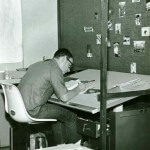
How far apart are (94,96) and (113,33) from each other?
105 cm

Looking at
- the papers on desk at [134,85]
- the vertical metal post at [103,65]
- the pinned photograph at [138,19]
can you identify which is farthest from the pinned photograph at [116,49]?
the vertical metal post at [103,65]

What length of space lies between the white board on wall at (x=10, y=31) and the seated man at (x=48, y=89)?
1.06 metres

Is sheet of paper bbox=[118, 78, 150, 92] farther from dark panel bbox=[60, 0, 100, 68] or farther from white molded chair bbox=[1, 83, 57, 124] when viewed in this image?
dark panel bbox=[60, 0, 100, 68]

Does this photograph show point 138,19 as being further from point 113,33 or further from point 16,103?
point 16,103

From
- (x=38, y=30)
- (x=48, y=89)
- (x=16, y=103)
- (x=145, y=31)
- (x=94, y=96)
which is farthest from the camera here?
(x=38, y=30)

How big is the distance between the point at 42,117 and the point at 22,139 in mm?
395

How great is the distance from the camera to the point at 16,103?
115 inches

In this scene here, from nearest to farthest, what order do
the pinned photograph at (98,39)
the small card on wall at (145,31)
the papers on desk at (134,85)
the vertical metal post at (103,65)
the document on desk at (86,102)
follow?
the vertical metal post at (103,65), the document on desk at (86,102), the papers on desk at (134,85), the small card on wall at (145,31), the pinned photograph at (98,39)

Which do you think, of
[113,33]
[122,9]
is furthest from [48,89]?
[122,9]

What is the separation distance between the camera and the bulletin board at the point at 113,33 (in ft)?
10.6

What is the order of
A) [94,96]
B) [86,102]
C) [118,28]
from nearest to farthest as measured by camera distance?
1. [86,102]
2. [94,96]
3. [118,28]

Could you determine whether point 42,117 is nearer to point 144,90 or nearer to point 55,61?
point 55,61

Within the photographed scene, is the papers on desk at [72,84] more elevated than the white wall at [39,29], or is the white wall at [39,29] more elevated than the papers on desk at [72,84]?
the white wall at [39,29]

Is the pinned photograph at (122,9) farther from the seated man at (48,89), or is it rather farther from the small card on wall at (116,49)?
the seated man at (48,89)
